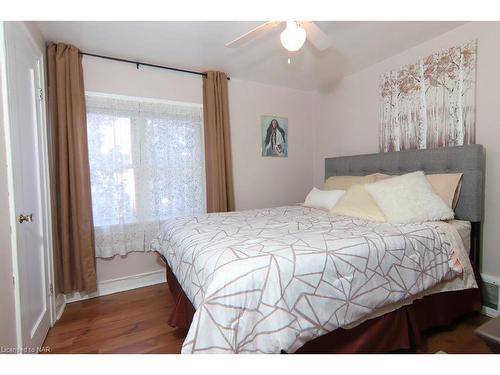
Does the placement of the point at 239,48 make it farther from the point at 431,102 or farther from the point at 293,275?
the point at 293,275

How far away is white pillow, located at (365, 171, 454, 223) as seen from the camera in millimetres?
1810

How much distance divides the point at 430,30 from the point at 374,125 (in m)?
0.94

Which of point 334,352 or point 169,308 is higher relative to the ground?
point 334,352

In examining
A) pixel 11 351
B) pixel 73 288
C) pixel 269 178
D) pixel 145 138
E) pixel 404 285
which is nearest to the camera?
pixel 11 351

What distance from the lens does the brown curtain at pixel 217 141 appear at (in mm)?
2883

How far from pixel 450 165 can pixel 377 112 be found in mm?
991

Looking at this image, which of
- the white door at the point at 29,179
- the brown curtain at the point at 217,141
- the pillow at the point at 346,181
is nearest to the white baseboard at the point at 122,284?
the white door at the point at 29,179

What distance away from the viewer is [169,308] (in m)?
2.23

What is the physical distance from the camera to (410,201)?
1857 mm

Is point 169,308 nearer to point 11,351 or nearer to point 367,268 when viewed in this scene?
point 11,351

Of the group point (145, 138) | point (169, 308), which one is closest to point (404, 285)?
point (169, 308)

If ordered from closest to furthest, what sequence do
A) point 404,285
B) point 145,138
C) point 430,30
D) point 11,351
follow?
1. point 11,351
2. point 404,285
3. point 430,30
4. point 145,138

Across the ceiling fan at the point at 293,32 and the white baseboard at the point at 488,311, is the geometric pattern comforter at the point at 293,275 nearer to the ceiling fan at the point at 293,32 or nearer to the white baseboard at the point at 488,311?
the white baseboard at the point at 488,311

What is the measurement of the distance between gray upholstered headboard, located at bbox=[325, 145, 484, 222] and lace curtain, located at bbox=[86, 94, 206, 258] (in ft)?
6.33
